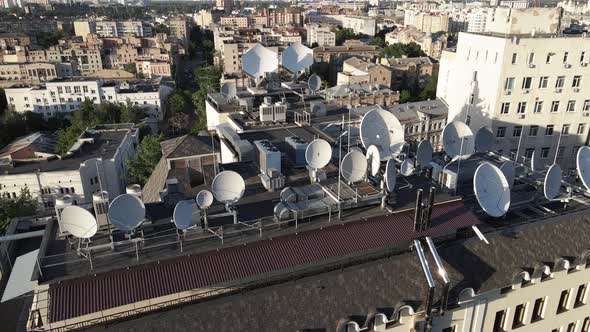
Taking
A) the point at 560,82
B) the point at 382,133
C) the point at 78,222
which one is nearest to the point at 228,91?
the point at 382,133

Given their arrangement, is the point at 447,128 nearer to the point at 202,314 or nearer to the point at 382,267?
the point at 382,267

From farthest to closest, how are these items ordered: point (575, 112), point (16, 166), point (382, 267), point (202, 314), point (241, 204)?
point (16, 166)
point (575, 112)
point (241, 204)
point (382, 267)
point (202, 314)

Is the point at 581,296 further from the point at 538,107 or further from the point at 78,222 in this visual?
the point at 78,222

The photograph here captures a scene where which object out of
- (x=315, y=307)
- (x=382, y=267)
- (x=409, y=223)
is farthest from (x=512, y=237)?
(x=315, y=307)

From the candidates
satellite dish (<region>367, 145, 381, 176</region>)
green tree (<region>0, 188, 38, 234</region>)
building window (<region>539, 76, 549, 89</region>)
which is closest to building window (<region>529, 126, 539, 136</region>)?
building window (<region>539, 76, 549, 89</region>)

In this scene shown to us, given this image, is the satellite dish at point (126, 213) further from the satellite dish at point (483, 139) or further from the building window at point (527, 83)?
the building window at point (527, 83)

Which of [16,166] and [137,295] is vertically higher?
[137,295]
